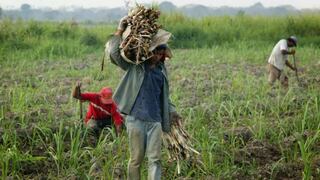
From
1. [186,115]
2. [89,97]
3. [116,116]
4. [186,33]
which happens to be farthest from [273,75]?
[186,33]

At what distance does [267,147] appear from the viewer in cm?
514

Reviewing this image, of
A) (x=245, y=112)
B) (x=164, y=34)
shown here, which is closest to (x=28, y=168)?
(x=164, y=34)

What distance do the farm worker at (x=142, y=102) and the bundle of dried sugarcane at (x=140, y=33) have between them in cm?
5

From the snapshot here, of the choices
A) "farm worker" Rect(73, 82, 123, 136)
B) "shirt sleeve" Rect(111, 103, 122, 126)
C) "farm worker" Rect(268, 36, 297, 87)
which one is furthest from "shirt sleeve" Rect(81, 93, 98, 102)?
"farm worker" Rect(268, 36, 297, 87)

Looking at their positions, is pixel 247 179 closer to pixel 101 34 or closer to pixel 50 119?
pixel 50 119

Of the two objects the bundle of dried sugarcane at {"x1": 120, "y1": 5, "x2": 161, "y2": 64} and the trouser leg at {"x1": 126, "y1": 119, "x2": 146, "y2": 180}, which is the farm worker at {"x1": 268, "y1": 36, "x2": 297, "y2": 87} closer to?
the bundle of dried sugarcane at {"x1": 120, "y1": 5, "x2": 161, "y2": 64}

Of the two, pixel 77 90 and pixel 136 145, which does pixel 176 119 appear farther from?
pixel 77 90

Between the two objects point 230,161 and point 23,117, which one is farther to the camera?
point 23,117

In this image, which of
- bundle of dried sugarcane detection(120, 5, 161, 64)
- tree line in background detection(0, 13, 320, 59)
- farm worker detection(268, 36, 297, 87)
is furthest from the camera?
tree line in background detection(0, 13, 320, 59)

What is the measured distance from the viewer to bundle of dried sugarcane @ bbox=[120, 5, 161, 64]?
12.4 feet

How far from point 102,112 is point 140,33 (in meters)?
1.92

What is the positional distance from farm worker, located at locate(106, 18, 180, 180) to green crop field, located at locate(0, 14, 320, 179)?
0.41 meters

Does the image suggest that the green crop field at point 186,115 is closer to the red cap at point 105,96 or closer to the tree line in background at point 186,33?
the tree line in background at point 186,33

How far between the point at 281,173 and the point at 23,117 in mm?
2663
